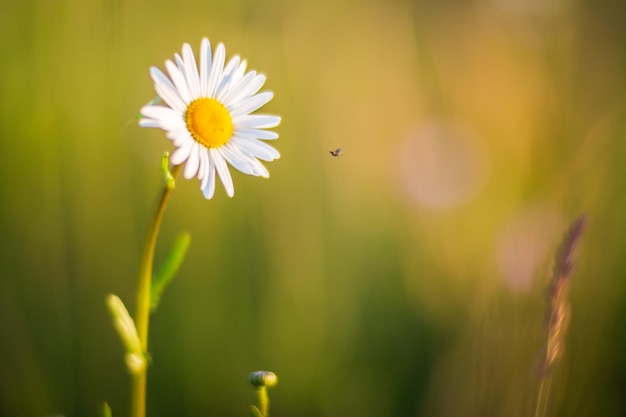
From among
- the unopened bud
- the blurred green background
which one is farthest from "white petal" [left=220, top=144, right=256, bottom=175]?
the blurred green background

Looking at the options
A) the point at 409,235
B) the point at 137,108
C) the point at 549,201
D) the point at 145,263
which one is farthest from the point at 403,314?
the point at 145,263

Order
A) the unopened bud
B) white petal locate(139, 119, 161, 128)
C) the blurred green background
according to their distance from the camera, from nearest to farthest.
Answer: white petal locate(139, 119, 161, 128) → the unopened bud → the blurred green background

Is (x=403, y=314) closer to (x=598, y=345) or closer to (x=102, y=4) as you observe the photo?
(x=598, y=345)

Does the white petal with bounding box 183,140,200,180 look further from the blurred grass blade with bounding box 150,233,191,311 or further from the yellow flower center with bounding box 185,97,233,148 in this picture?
the blurred grass blade with bounding box 150,233,191,311

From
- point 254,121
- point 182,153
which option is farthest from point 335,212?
point 182,153

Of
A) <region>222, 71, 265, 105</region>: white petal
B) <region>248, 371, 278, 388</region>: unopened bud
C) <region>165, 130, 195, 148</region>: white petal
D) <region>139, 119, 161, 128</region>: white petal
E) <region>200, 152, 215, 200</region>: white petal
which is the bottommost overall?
<region>248, 371, 278, 388</region>: unopened bud

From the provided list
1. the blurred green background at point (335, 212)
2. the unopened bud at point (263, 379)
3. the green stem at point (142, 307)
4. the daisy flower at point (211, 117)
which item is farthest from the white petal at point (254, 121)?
the blurred green background at point (335, 212)

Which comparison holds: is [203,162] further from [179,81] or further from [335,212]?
[335,212]

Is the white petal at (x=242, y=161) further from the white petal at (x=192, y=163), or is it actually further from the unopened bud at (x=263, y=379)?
the unopened bud at (x=263, y=379)
